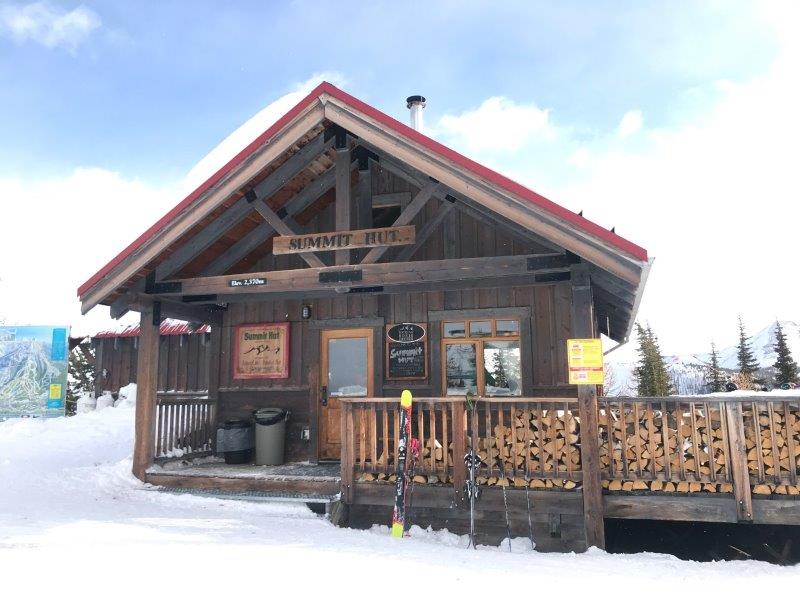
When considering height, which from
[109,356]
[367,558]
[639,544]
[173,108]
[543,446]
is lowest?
[639,544]

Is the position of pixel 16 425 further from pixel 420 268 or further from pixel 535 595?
pixel 535 595

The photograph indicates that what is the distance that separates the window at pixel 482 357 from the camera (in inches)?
388

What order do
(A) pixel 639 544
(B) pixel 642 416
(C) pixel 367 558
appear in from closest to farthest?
(C) pixel 367 558
(B) pixel 642 416
(A) pixel 639 544

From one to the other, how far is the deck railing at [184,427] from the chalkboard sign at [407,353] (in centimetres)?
349

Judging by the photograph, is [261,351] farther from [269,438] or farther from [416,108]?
[416,108]

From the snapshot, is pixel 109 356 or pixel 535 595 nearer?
pixel 535 595

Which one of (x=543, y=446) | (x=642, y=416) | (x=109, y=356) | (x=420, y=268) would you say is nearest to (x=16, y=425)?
(x=109, y=356)

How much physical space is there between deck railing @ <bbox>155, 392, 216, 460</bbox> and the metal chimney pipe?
6799 mm

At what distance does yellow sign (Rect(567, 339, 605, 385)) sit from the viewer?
716 centimetres

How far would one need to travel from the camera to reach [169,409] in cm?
1029

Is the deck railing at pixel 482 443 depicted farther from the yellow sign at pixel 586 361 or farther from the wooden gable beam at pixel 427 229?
the wooden gable beam at pixel 427 229

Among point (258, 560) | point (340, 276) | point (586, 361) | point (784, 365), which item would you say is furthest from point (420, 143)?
point (784, 365)

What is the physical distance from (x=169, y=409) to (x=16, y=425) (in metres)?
8.56

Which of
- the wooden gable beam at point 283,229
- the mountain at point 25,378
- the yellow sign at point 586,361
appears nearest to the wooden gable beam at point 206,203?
the wooden gable beam at point 283,229
